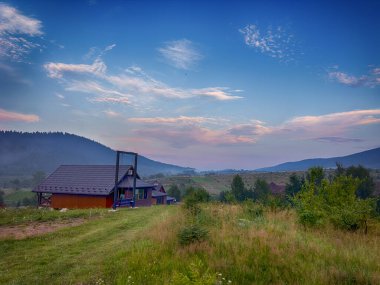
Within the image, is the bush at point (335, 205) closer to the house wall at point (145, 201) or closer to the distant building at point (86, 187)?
the distant building at point (86, 187)

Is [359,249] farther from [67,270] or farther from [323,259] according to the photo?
[67,270]

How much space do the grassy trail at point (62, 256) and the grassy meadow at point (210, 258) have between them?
0.03 metres

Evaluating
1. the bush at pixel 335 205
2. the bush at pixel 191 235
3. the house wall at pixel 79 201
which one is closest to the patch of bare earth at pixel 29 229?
the bush at pixel 191 235

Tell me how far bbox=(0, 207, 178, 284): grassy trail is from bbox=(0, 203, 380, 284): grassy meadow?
0.08 ft

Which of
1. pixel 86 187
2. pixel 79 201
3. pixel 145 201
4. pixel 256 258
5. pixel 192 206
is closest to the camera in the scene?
pixel 256 258

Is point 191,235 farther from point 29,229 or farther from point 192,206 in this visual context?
point 29,229

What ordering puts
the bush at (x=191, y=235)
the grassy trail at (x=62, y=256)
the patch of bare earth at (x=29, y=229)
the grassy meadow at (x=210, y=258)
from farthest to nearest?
the patch of bare earth at (x=29, y=229) → the bush at (x=191, y=235) → the grassy trail at (x=62, y=256) → the grassy meadow at (x=210, y=258)

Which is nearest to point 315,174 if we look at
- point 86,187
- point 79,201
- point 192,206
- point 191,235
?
point 192,206

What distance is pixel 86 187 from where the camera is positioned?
36719mm

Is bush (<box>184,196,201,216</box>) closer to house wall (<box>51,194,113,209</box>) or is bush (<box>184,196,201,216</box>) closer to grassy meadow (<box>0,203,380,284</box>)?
grassy meadow (<box>0,203,380,284</box>)

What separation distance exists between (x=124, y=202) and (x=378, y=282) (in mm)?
29629

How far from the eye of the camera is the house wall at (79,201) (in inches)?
1404

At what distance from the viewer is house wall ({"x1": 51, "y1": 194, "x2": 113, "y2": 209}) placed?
1404 inches

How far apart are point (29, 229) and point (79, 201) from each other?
23.3m
